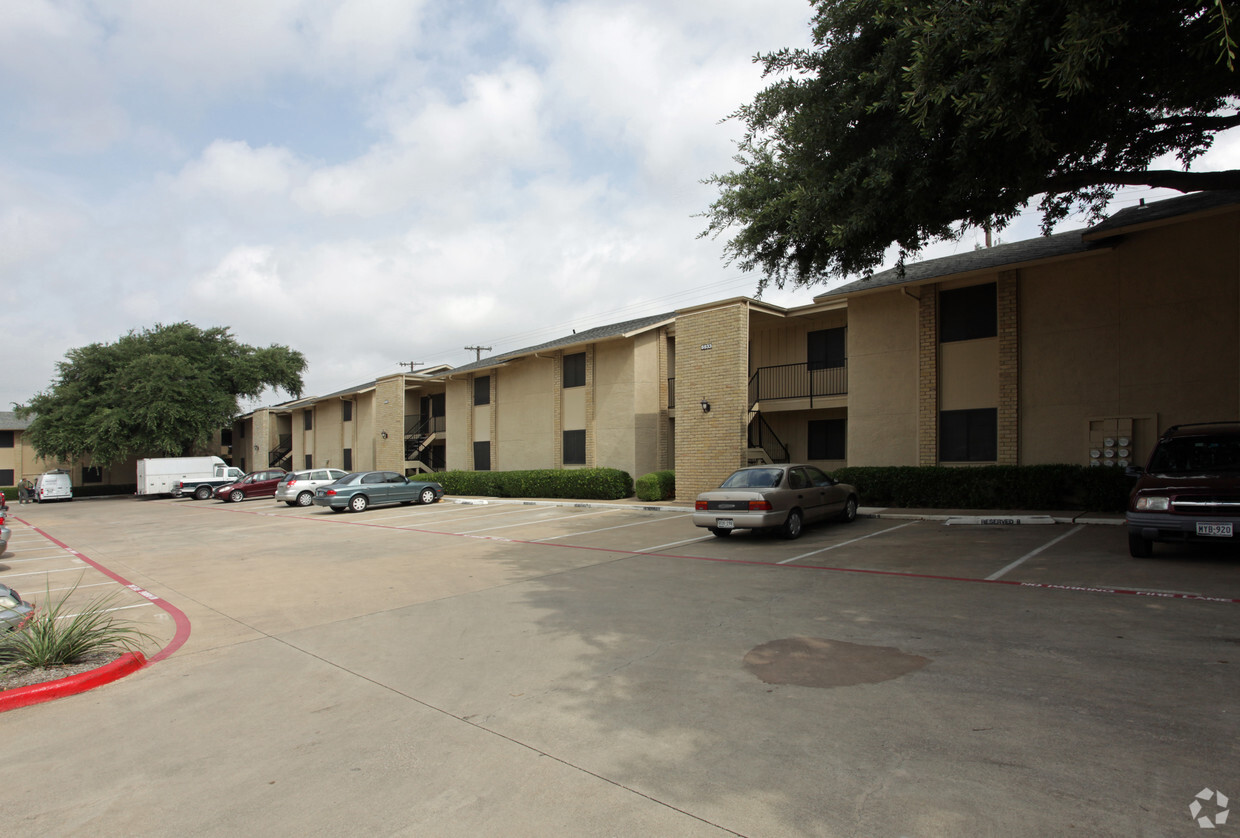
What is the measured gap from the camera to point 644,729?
4.41m

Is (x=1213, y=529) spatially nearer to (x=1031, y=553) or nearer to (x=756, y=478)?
(x=1031, y=553)

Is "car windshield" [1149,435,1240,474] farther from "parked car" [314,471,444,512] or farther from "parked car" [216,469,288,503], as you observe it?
"parked car" [216,469,288,503]

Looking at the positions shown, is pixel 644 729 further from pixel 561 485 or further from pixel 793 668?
pixel 561 485

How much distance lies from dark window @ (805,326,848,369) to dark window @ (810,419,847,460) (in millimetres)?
2028

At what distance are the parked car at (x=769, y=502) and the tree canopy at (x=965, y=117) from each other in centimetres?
391

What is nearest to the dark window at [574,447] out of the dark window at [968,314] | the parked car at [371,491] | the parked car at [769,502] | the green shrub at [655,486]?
the green shrub at [655,486]

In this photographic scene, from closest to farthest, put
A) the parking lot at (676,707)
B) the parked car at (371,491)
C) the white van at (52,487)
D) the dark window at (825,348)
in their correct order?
A: the parking lot at (676,707) → the dark window at (825,348) → the parked car at (371,491) → the white van at (52,487)

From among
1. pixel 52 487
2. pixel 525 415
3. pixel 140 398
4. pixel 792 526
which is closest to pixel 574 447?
pixel 525 415

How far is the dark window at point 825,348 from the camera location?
22.6 meters

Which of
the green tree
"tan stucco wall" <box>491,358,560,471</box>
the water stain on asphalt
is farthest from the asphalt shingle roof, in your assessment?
the green tree

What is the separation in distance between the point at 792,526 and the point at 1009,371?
25.4ft

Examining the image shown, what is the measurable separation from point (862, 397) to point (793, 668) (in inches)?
579

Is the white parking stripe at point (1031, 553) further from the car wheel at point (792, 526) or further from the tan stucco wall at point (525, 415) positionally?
the tan stucco wall at point (525, 415)

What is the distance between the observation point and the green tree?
42750 mm
